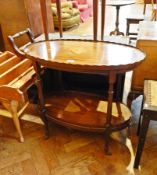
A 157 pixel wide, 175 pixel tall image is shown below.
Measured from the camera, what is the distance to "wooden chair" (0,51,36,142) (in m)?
1.45

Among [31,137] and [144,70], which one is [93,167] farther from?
[144,70]

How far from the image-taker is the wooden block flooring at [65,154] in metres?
1.46

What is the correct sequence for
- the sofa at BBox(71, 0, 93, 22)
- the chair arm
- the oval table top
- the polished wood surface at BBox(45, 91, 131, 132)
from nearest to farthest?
the oval table top → the chair arm → the polished wood surface at BBox(45, 91, 131, 132) → the sofa at BBox(71, 0, 93, 22)

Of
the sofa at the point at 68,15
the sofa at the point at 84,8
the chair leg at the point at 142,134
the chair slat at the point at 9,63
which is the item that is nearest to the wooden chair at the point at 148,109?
the chair leg at the point at 142,134

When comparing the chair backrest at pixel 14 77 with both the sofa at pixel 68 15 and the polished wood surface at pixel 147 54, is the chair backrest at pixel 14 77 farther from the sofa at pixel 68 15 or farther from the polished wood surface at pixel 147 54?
the sofa at pixel 68 15

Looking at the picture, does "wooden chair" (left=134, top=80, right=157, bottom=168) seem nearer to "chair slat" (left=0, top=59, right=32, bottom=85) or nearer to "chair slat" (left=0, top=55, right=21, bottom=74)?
"chair slat" (left=0, top=59, right=32, bottom=85)

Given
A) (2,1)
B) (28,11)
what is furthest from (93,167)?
(2,1)

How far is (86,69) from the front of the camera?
1.20 m

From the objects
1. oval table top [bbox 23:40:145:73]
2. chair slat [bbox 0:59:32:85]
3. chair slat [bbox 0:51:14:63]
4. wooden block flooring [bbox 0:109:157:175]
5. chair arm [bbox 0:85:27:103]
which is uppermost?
oval table top [bbox 23:40:145:73]

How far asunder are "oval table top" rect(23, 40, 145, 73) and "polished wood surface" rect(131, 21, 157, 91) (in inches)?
9.9

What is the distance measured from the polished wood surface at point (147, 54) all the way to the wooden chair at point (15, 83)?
92 cm

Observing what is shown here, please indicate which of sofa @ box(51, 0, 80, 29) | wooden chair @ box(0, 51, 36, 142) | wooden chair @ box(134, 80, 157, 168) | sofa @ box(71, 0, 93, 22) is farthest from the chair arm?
sofa @ box(71, 0, 93, 22)

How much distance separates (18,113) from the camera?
1.66 m

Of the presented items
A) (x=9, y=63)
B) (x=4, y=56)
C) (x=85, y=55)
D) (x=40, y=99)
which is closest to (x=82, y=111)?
(x=40, y=99)
